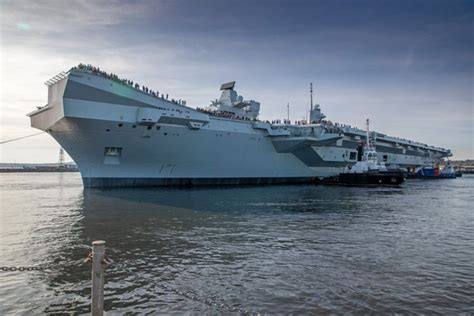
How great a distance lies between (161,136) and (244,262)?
1935 cm

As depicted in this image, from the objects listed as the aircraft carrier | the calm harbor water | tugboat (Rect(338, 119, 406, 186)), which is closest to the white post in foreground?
the calm harbor water

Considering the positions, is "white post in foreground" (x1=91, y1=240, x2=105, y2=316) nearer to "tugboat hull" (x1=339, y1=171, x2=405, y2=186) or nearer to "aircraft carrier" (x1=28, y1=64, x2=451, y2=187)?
"aircraft carrier" (x1=28, y1=64, x2=451, y2=187)

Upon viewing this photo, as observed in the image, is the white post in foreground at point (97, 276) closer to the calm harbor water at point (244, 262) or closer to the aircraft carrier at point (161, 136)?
the calm harbor water at point (244, 262)

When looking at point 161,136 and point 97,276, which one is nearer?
point 97,276

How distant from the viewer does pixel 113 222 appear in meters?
13.3

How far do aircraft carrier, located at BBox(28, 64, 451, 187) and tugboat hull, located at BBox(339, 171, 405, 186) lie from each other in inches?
159

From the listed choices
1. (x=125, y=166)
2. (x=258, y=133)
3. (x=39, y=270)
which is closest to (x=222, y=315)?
(x=39, y=270)

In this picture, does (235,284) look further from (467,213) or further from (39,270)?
(467,213)

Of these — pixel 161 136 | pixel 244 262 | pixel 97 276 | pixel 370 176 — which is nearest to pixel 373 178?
pixel 370 176

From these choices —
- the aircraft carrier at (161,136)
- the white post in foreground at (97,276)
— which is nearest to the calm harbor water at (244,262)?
the white post in foreground at (97,276)

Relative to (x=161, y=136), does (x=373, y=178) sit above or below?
below

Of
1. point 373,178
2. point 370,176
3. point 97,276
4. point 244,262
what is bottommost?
point 244,262

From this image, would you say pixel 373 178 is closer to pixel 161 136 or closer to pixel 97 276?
pixel 161 136

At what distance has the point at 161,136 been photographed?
85.6 ft
